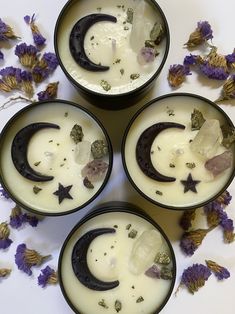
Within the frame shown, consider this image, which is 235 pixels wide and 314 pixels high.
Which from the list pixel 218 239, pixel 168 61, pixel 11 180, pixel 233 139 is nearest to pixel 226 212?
pixel 218 239

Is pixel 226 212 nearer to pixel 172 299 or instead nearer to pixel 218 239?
pixel 218 239

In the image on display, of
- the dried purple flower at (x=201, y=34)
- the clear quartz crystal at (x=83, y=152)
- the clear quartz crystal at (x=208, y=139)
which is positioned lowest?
the clear quartz crystal at (x=83, y=152)

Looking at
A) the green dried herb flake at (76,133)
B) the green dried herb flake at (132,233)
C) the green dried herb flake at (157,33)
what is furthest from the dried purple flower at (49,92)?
the green dried herb flake at (132,233)

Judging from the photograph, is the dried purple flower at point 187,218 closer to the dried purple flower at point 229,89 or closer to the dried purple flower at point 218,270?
the dried purple flower at point 218,270

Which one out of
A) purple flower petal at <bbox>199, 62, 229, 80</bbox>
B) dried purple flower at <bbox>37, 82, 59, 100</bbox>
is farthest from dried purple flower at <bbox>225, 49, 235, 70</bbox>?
dried purple flower at <bbox>37, 82, 59, 100</bbox>

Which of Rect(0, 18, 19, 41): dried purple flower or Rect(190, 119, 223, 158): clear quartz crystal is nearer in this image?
Rect(190, 119, 223, 158): clear quartz crystal

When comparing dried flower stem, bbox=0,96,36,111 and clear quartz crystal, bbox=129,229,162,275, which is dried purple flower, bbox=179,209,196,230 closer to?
clear quartz crystal, bbox=129,229,162,275
